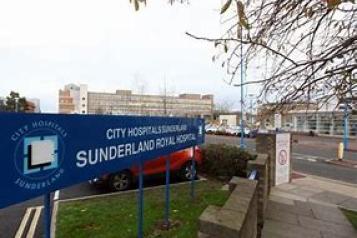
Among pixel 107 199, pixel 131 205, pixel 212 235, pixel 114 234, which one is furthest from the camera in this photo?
pixel 107 199

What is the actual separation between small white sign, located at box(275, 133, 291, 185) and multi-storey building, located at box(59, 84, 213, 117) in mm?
42575

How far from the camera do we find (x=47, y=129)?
97.8 inches

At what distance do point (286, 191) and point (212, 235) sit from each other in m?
8.11

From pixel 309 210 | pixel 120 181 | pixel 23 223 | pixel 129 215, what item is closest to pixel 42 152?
pixel 129 215

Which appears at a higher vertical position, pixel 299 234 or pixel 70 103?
pixel 70 103

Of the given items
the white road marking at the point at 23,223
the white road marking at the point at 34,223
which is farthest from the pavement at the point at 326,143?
the white road marking at the point at 23,223

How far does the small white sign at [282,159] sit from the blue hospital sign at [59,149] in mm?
7647

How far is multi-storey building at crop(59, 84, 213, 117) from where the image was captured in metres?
58.8

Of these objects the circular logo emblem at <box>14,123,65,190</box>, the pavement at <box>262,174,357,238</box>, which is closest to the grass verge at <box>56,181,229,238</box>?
the pavement at <box>262,174,357,238</box>

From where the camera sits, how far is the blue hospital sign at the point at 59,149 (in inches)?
85.6

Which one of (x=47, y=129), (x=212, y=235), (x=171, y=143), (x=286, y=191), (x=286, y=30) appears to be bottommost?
(x=286, y=191)

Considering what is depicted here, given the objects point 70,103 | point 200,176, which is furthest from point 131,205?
point 70,103

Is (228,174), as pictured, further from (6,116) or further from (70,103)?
(70,103)

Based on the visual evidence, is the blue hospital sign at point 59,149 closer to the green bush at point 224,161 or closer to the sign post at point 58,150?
the sign post at point 58,150
